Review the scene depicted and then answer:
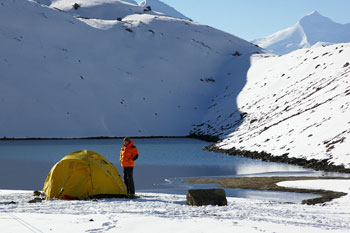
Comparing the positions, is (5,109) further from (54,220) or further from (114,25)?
(54,220)

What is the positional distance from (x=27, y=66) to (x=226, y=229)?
61561mm

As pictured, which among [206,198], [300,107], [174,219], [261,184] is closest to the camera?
[174,219]

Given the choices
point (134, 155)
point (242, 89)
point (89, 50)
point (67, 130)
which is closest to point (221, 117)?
point (242, 89)

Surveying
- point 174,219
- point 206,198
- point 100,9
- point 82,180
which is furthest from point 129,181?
point 100,9

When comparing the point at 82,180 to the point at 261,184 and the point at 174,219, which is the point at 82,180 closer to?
the point at 174,219

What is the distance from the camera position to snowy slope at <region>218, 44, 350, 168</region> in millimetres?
33750

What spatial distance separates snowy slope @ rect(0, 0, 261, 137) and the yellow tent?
42.6m

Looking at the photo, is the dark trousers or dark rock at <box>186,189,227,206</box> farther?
the dark trousers


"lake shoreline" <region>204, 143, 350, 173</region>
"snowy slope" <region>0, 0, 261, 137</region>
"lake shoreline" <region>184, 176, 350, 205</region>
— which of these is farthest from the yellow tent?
"snowy slope" <region>0, 0, 261, 137</region>

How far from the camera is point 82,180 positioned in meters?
17.8

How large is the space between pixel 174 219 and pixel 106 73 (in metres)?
64.5

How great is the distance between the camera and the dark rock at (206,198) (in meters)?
15.2

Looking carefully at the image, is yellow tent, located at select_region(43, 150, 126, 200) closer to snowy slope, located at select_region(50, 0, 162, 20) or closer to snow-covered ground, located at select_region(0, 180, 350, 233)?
snow-covered ground, located at select_region(0, 180, 350, 233)

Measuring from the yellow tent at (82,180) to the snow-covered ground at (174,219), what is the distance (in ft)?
7.01
